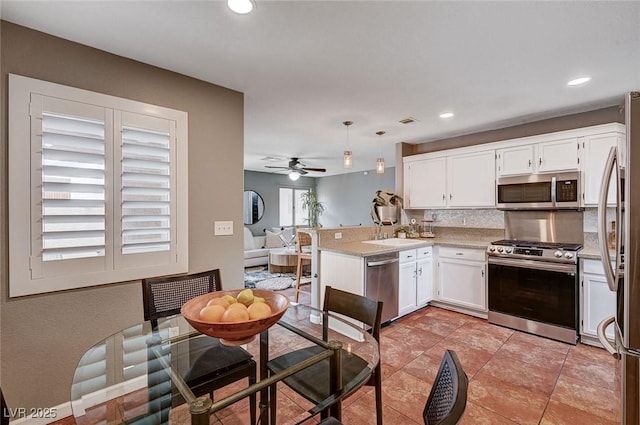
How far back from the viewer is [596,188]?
9.96 ft

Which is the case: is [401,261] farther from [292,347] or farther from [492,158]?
[292,347]

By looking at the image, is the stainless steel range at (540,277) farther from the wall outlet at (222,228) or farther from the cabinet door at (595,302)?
the wall outlet at (222,228)

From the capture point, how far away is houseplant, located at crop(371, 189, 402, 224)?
14.3 feet

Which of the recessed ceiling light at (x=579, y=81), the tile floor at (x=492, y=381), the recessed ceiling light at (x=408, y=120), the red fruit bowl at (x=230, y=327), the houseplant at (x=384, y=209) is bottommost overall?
the tile floor at (x=492, y=381)

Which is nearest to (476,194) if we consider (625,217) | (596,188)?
(596,188)

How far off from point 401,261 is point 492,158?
6.01 ft

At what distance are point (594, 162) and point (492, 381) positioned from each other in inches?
99.4

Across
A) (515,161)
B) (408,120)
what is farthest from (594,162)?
(408,120)

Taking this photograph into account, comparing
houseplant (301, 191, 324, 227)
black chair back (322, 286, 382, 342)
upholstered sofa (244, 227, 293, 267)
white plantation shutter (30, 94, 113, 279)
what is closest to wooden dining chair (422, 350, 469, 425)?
black chair back (322, 286, 382, 342)

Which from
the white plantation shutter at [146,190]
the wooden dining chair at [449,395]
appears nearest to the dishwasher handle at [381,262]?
the white plantation shutter at [146,190]

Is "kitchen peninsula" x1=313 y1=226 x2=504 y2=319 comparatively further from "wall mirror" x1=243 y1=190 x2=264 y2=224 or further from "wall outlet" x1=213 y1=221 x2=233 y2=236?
"wall mirror" x1=243 y1=190 x2=264 y2=224

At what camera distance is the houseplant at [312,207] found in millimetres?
8984

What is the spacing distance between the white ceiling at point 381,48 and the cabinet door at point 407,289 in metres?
1.86

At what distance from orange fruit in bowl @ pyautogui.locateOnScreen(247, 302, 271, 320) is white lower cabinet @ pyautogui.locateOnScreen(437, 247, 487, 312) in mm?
3171
